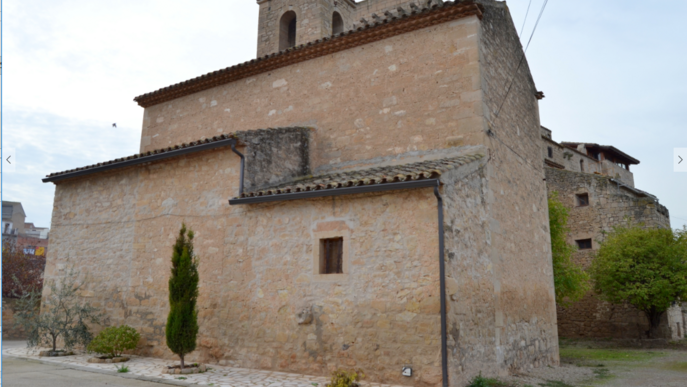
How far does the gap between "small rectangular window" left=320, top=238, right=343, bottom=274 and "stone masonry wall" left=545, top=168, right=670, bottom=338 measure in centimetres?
1559

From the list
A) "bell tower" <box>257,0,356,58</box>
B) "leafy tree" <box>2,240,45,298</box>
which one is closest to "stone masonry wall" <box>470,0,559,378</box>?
"bell tower" <box>257,0,356,58</box>

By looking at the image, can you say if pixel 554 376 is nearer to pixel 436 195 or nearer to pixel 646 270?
pixel 436 195

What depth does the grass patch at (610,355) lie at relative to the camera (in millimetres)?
14062

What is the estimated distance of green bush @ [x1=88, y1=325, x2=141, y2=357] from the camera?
31.5ft

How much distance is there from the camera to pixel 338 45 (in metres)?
11.8

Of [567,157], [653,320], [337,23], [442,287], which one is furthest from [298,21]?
[567,157]

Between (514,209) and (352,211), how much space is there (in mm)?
4299

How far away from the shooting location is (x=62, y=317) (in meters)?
11.4

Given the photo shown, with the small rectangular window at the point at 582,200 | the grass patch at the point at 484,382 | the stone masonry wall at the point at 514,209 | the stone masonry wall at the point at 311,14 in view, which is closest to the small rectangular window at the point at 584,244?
the small rectangular window at the point at 582,200

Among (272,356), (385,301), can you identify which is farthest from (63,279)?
(385,301)

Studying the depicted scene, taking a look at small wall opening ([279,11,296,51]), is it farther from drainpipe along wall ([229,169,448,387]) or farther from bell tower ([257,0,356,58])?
drainpipe along wall ([229,169,448,387])

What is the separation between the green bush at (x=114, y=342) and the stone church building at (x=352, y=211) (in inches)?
15.3

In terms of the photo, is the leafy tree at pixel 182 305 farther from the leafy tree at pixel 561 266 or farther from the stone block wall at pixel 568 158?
the stone block wall at pixel 568 158

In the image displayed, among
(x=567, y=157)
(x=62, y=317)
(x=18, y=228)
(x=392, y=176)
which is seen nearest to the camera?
(x=392, y=176)
